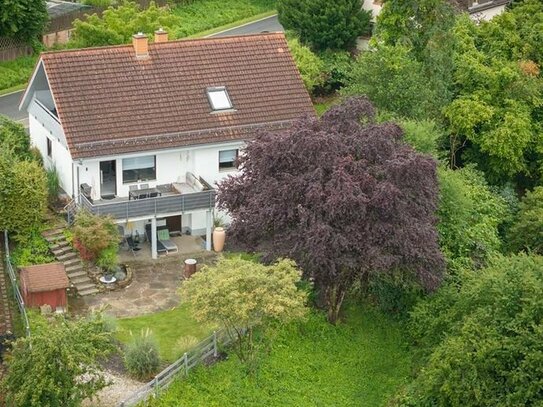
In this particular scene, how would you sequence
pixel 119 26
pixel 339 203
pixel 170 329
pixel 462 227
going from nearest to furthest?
pixel 339 203 < pixel 170 329 < pixel 462 227 < pixel 119 26

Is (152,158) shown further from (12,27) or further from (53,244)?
(12,27)

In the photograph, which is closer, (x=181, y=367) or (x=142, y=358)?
(x=142, y=358)

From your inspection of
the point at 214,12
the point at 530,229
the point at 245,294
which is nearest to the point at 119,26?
the point at 214,12

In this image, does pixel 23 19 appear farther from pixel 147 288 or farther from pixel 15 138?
pixel 147 288

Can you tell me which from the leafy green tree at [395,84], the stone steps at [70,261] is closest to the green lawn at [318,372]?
the stone steps at [70,261]

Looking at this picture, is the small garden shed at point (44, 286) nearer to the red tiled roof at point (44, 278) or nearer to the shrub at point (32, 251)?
the red tiled roof at point (44, 278)

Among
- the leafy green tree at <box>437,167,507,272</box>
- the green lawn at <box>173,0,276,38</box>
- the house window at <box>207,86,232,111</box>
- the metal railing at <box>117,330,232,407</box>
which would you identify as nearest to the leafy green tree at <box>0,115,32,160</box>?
the house window at <box>207,86,232,111</box>

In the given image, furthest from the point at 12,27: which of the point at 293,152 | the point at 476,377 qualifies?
the point at 476,377
